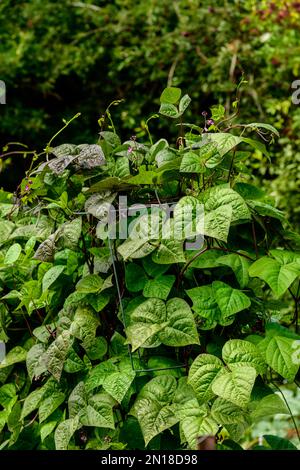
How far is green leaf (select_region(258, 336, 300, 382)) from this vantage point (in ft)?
4.35

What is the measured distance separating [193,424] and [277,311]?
39 cm

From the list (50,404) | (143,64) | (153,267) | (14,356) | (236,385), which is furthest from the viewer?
(143,64)

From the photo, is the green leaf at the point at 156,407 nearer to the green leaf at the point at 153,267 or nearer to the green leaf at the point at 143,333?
the green leaf at the point at 143,333

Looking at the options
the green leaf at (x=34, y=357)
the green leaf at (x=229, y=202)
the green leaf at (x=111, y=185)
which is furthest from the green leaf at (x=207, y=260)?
the green leaf at (x=34, y=357)

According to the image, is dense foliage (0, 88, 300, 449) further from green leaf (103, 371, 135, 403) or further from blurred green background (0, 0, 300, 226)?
blurred green background (0, 0, 300, 226)

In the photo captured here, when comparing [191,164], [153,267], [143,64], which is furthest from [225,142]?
[143,64]

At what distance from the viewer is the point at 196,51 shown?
5.52m

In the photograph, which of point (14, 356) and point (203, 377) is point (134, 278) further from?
point (14, 356)

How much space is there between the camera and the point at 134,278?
1.51 metres

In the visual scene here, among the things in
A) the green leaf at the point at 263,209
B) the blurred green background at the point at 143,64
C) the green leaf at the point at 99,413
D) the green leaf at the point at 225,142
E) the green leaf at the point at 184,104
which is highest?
the green leaf at the point at 184,104

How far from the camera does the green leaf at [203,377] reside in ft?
4.38

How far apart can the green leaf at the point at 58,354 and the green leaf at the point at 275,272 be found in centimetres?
44

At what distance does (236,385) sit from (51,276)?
548mm

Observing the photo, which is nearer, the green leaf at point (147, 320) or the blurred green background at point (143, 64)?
the green leaf at point (147, 320)
